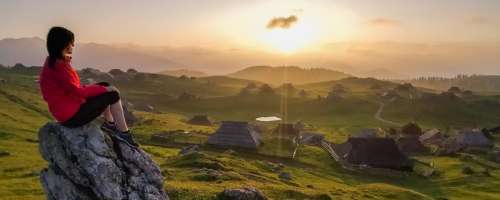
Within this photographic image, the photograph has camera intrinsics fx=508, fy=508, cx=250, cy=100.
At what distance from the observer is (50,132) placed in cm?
1681

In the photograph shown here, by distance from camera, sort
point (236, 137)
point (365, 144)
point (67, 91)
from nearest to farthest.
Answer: point (67, 91), point (365, 144), point (236, 137)

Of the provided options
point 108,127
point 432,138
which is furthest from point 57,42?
point 432,138

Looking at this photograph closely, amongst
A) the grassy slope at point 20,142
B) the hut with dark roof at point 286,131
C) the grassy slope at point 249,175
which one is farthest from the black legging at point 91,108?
the hut with dark roof at point 286,131

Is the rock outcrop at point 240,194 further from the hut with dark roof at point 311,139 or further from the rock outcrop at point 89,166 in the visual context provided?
the hut with dark roof at point 311,139

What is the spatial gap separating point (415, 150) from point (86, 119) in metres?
85.6

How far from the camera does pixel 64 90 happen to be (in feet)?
51.7

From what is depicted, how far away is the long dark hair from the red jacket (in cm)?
19

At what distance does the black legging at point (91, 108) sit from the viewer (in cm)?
1584

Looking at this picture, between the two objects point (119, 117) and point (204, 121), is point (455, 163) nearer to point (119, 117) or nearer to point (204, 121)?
point (204, 121)

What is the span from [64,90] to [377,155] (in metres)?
64.2

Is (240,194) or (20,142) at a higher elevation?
(240,194)

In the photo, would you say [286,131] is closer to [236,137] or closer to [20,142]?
[236,137]

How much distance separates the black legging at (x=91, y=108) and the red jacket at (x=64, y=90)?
0.40 feet

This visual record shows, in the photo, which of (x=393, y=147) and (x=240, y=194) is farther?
(x=393, y=147)
